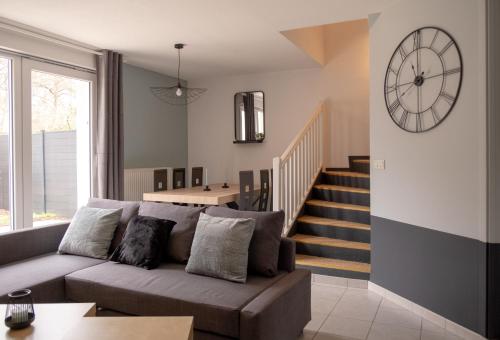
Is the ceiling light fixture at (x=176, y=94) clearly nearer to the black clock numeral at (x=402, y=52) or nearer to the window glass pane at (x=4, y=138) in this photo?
the window glass pane at (x=4, y=138)

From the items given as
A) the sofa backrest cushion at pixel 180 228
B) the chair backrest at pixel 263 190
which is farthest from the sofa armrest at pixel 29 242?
the chair backrest at pixel 263 190

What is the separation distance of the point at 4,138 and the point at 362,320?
395 centimetres

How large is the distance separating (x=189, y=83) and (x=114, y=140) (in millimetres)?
2490

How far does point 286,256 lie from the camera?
9.41 ft

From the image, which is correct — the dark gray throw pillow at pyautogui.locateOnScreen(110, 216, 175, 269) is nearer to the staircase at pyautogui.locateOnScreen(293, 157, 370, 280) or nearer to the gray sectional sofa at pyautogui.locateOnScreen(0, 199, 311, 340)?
the gray sectional sofa at pyautogui.locateOnScreen(0, 199, 311, 340)

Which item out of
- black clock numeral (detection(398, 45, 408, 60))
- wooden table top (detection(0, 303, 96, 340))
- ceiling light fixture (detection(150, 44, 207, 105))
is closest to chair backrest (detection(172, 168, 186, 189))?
ceiling light fixture (detection(150, 44, 207, 105))

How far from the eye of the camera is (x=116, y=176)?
16.8 ft

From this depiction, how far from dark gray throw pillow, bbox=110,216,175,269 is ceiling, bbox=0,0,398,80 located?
1.96 metres

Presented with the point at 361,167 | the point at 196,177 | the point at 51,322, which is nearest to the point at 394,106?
the point at 361,167

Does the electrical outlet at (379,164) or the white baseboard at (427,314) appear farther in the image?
the electrical outlet at (379,164)

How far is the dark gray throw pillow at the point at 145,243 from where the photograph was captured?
2.95 metres

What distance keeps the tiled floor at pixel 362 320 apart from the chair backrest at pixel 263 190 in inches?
64.6

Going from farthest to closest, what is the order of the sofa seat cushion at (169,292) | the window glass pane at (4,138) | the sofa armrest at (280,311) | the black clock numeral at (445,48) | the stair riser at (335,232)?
the stair riser at (335,232) → the window glass pane at (4,138) → the black clock numeral at (445,48) → the sofa seat cushion at (169,292) → the sofa armrest at (280,311)

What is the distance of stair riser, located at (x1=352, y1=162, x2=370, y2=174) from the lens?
18.2 feet
